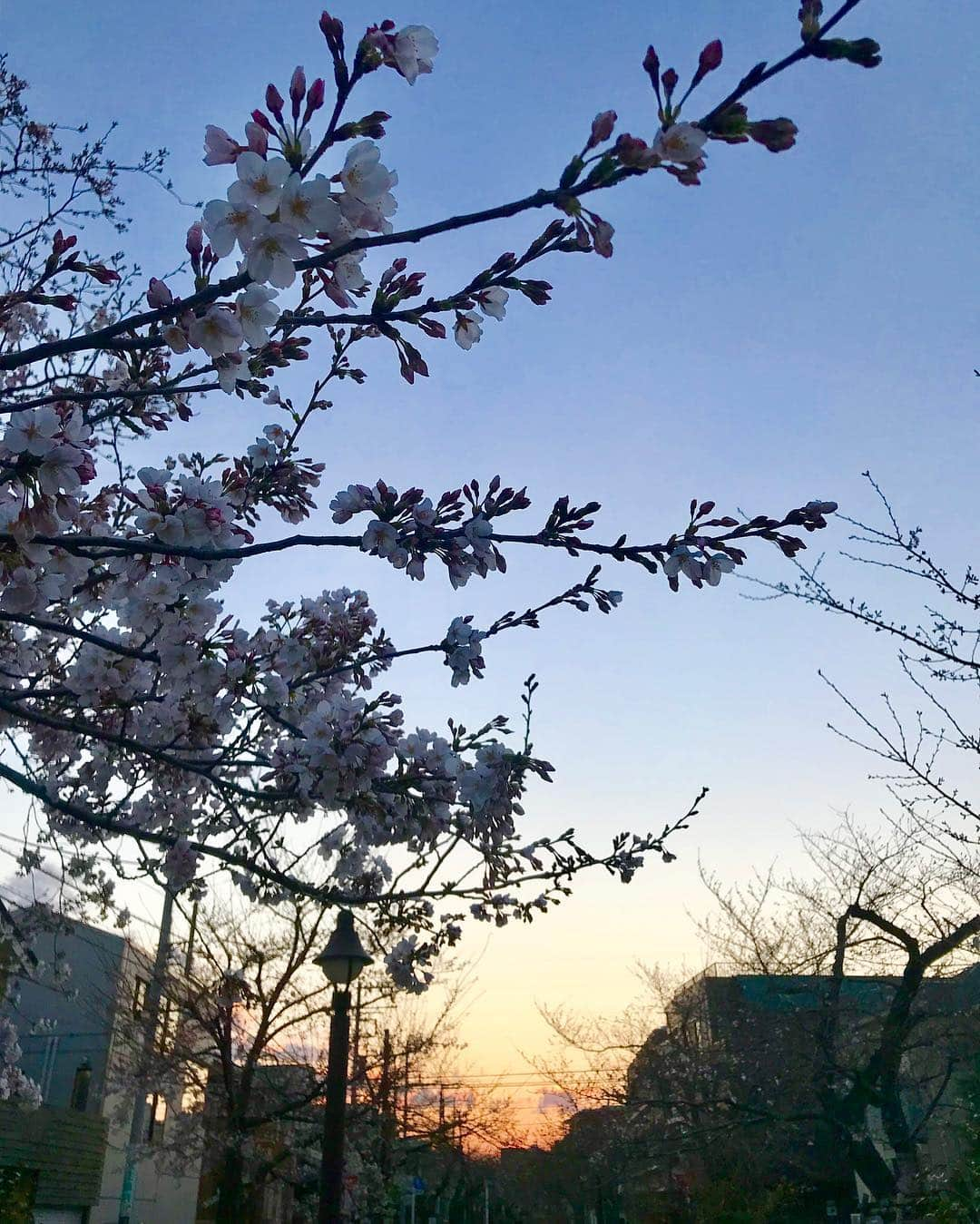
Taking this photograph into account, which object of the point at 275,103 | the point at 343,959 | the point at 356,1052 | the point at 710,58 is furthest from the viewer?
the point at 356,1052

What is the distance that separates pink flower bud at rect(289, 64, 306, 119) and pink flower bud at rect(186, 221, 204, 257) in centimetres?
50

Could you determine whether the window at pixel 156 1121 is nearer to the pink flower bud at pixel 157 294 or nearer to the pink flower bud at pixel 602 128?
the pink flower bud at pixel 157 294

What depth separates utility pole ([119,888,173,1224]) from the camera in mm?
15273

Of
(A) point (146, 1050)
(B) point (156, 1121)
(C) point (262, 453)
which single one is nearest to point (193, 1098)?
(A) point (146, 1050)

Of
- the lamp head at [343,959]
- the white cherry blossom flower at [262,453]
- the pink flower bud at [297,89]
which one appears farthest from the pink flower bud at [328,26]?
the lamp head at [343,959]

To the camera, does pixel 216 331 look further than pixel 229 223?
Yes

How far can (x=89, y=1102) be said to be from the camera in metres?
19.7

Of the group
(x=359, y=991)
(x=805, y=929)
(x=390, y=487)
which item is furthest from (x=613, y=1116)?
(x=390, y=487)

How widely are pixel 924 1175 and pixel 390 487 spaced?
16323mm

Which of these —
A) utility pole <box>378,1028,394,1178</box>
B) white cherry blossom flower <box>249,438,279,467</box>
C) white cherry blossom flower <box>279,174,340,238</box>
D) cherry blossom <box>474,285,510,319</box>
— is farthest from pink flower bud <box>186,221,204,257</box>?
utility pole <box>378,1028,394,1178</box>

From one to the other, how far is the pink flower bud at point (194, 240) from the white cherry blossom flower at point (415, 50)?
0.66 m

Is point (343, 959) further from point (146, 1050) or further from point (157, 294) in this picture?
point (146, 1050)

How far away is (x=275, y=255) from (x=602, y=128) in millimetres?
776

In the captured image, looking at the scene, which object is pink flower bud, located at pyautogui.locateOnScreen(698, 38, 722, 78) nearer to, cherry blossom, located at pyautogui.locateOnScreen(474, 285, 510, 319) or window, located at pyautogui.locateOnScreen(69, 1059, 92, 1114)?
cherry blossom, located at pyautogui.locateOnScreen(474, 285, 510, 319)
